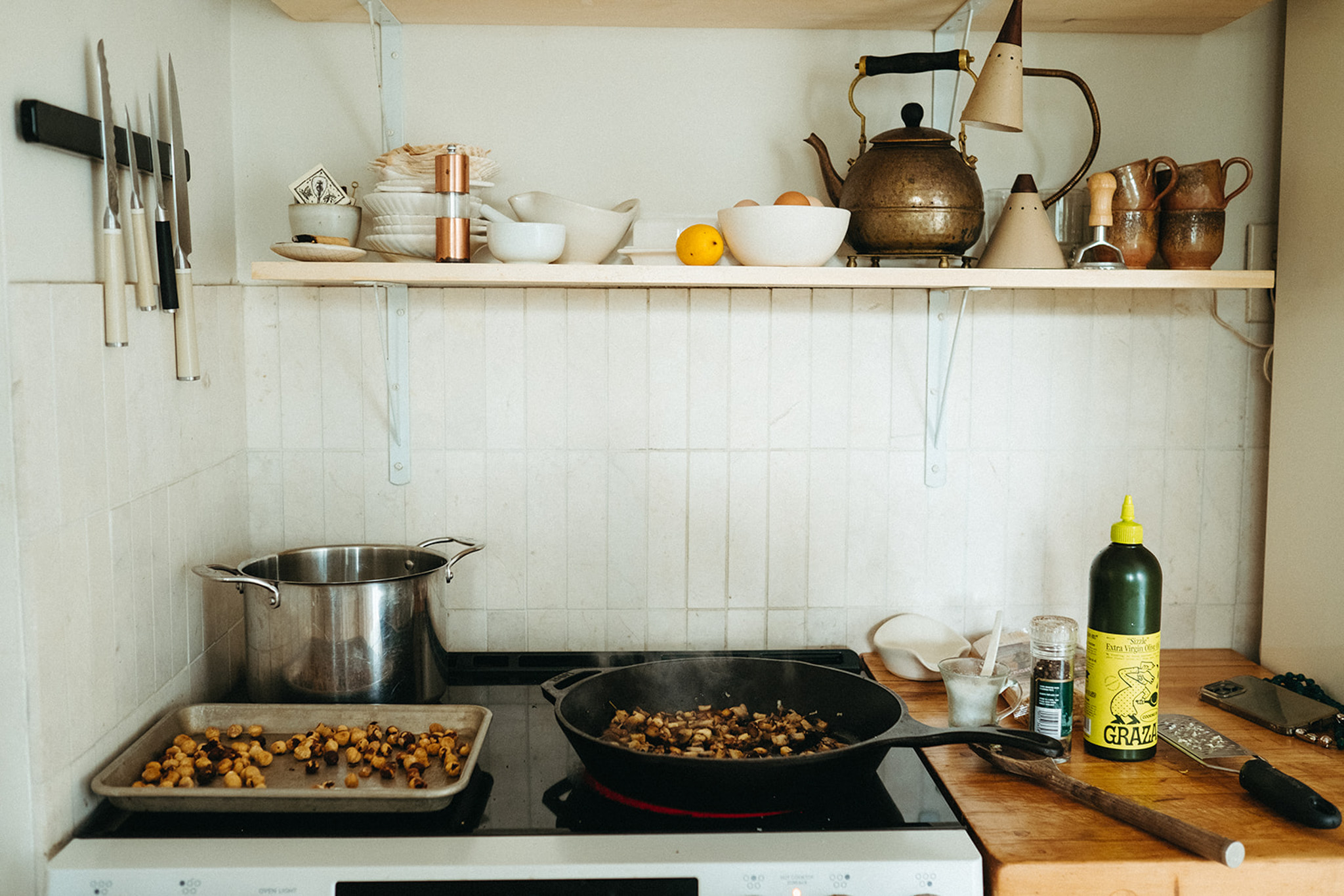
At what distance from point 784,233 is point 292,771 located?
0.94m

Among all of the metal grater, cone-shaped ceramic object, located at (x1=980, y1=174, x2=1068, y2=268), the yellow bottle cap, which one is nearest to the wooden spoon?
the metal grater

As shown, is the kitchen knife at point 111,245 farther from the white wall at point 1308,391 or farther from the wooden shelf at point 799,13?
the white wall at point 1308,391

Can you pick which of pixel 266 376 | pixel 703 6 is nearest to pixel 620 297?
pixel 703 6

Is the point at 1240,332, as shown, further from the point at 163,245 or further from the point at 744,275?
the point at 163,245

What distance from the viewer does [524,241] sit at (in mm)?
1360

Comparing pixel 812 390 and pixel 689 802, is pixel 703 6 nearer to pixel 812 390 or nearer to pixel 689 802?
pixel 812 390

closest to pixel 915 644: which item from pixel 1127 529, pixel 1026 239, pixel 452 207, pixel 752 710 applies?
pixel 752 710

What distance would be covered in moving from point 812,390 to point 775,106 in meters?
0.47

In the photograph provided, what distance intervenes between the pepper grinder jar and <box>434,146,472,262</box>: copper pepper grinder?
0.93 m

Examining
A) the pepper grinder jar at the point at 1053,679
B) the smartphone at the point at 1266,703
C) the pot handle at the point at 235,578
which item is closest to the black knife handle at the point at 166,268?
the pot handle at the point at 235,578

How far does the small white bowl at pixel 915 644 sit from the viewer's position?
1.58 metres

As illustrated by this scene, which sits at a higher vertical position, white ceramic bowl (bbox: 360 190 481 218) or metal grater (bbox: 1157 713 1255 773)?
white ceramic bowl (bbox: 360 190 481 218)

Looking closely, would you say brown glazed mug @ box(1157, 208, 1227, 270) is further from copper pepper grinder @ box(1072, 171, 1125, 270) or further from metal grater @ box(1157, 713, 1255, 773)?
metal grater @ box(1157, 713, 1255, 773)

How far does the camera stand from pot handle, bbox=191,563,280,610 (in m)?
1.29
